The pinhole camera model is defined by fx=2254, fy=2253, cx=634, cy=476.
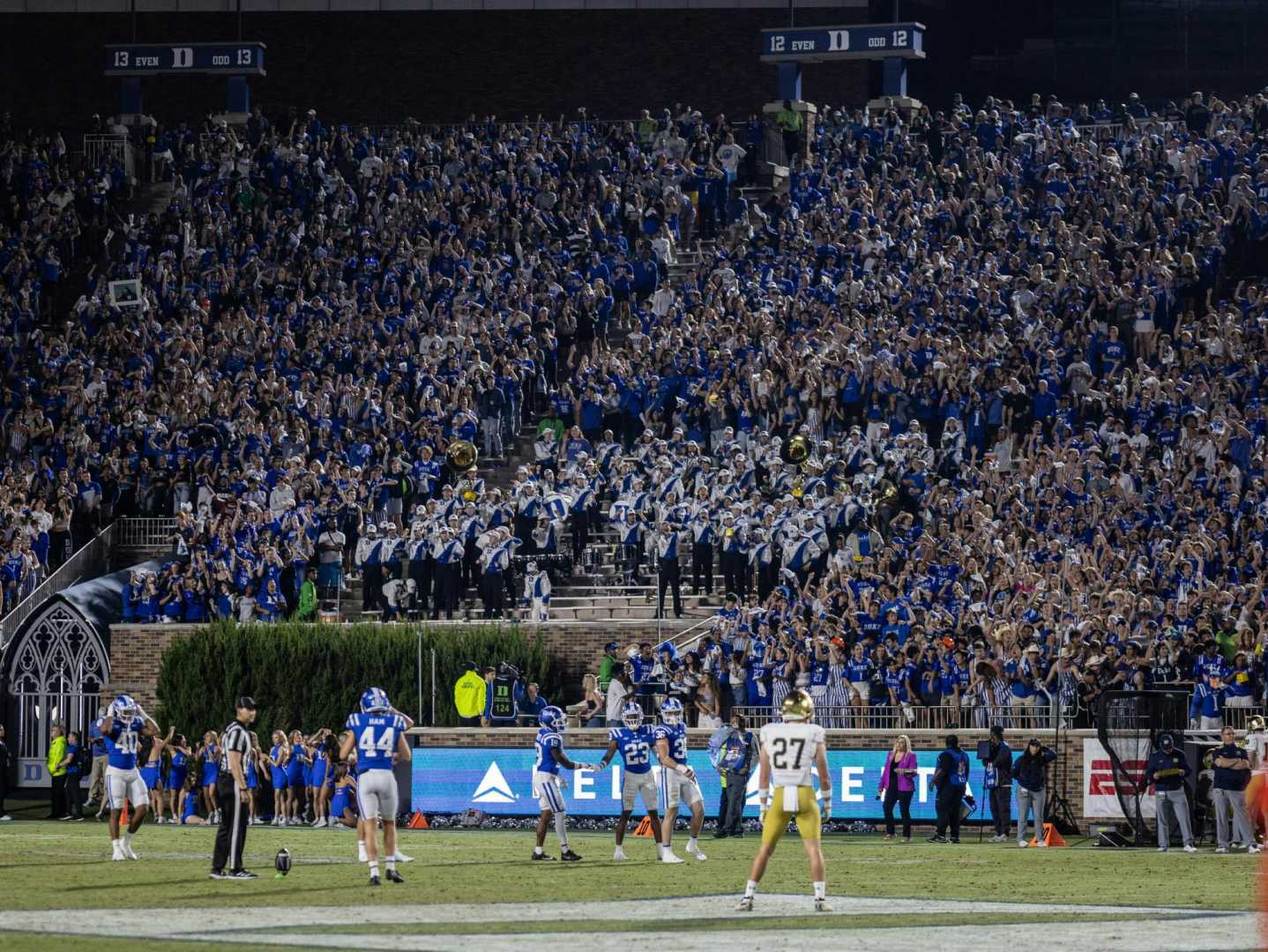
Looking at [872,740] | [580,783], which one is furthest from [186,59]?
[872,740]

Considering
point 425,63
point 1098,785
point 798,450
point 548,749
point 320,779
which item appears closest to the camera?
point 548,749

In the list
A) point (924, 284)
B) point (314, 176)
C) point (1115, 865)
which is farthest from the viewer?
point (314, 176)

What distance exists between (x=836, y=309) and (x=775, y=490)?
19.1 ft

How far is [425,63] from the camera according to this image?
203 feet

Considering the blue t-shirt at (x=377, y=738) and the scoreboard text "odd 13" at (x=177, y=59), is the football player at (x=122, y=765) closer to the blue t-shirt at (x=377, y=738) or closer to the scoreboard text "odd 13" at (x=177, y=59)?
the blue t-shirt at (x=377, y=738)

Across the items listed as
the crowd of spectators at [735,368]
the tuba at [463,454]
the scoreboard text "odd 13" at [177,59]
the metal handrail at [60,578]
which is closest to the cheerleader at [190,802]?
the crowd of spectators at [735,368]

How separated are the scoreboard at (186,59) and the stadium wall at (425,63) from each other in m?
8.78

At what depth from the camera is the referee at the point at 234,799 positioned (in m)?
22.8

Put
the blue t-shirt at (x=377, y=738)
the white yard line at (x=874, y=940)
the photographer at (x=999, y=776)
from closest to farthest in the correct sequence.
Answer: the white yard line at (x=874, y=940), the blue t-shirt at (x=377, y=738), the photographer at (x=999, y=776)

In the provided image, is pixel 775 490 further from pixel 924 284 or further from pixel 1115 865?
pixel 1115 865

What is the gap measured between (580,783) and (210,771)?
6267mm

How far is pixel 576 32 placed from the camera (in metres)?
61.2

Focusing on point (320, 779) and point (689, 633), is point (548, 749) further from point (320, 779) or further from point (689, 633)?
point (689, 633)

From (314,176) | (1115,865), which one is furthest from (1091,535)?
(314,176)
